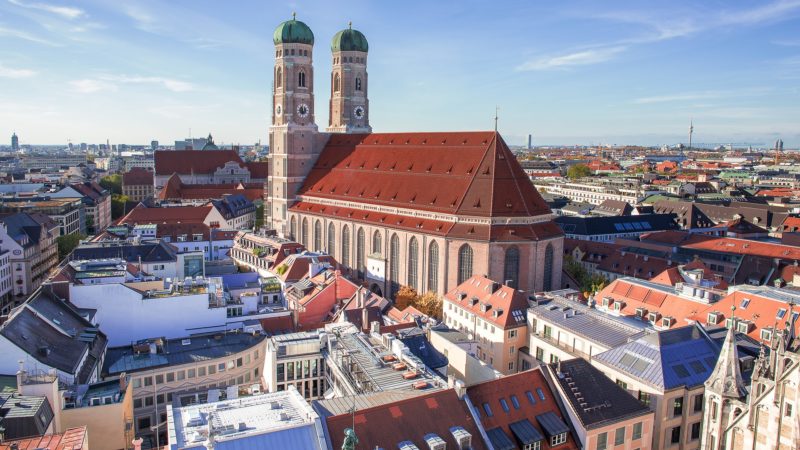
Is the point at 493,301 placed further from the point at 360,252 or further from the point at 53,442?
the point at 360,252

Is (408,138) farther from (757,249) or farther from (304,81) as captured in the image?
(757,249)

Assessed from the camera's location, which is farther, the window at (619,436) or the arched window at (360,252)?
the arched window at (360,252)

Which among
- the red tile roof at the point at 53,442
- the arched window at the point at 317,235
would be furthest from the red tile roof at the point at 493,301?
the arched window at the point at 317,235

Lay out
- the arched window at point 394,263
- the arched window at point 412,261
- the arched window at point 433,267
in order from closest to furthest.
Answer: the arched window at point 433,267 → the arched window at point 412,261 → the arched window at point 394,263

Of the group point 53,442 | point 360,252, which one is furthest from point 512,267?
point 53,442

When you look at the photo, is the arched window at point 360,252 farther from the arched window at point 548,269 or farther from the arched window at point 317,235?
the arched window at point 548,269

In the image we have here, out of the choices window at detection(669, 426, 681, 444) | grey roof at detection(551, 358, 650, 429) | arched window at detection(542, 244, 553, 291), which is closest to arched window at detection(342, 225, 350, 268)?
arched window at detection(542, 244, 553, 291)

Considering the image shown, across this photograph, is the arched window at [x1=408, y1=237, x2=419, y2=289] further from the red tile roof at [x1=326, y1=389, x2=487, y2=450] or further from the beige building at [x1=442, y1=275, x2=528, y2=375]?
the red tile roof at [x1=326, y1=389, x2=487, y2=450]
